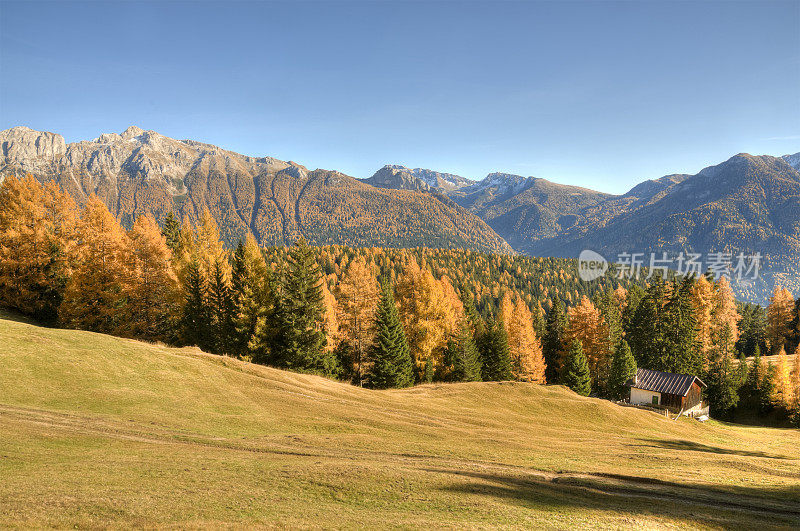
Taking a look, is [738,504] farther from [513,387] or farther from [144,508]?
[513,387]

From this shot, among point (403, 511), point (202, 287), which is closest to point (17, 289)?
point (202, 287)

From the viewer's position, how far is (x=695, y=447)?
3894 cm

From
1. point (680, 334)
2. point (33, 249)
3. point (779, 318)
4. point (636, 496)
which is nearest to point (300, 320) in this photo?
point (33, 249)

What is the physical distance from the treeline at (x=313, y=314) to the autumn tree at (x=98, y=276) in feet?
0.46

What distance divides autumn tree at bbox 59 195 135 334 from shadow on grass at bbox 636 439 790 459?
188ft

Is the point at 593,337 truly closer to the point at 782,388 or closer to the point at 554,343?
the point at 554,343

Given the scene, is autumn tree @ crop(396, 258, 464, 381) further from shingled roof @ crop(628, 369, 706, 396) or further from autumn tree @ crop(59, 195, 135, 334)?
autumn tree @ crop(59, 195, 135, 334)

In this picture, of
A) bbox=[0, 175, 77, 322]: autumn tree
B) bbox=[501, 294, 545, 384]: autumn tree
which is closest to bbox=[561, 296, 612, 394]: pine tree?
bbox=[501, 294, 545, 384]: autumn tree

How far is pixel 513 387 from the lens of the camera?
51.5 meters

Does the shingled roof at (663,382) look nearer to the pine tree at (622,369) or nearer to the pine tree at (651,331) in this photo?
the pine tree at (622,369)

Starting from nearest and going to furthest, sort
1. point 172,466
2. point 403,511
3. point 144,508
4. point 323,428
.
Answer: point 144,508, point 403,511, point 172,466, point 323,428

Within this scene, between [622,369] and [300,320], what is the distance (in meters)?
50.7

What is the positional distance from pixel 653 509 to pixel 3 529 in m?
23.7

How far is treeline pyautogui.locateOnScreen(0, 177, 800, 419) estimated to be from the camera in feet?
153
